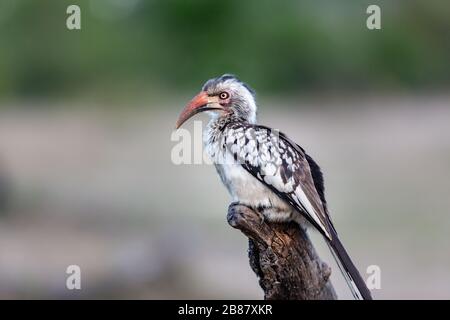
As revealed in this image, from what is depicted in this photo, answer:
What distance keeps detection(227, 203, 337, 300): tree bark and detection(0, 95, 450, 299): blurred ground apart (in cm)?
319

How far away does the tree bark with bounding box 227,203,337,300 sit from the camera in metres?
4.61

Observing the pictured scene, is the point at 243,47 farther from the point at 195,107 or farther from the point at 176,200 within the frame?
the point at 195,107

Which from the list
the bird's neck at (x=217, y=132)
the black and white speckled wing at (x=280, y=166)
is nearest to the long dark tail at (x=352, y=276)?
the black and white speckled wing at (x=280, y=166)

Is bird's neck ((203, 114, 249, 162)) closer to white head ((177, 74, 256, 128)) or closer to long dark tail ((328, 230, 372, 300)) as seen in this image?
white head ((177, 74, 256, 128))

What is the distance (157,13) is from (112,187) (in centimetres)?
588

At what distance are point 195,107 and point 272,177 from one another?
68cm

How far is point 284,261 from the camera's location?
4.68m

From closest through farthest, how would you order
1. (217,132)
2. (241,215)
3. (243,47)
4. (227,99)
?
(241,215) → (217,132) → (227,99) → (243,47)

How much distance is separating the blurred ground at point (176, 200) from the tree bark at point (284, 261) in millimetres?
3195

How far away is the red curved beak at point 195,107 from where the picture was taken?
5.37 metres

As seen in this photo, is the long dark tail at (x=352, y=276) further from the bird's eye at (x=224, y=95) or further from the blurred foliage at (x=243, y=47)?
the blurred foliage at (x=243, y=47)

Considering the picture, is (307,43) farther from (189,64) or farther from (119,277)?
(119,277)

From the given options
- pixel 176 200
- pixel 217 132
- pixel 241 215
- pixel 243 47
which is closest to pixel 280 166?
pixel 241 215

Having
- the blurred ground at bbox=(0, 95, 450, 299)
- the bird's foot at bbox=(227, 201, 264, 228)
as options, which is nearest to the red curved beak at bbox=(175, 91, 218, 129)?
the bird's foot at bbox=(227, 201, 264, 228)
